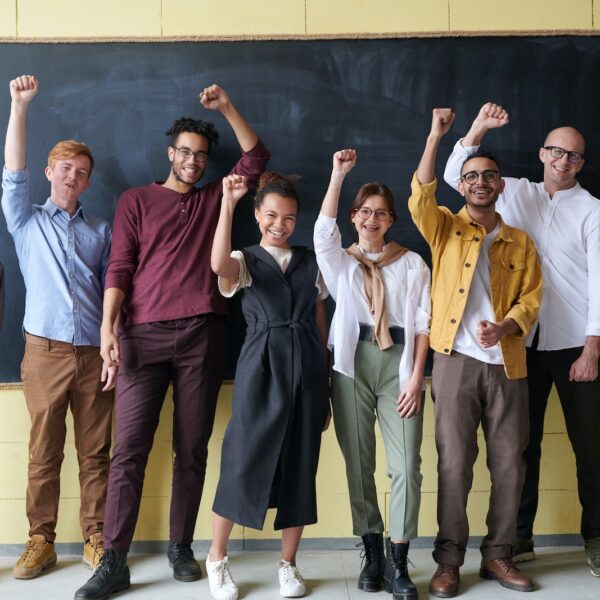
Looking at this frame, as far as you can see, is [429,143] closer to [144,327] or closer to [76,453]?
[144,327]

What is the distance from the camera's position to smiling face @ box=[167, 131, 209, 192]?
298 centimetres

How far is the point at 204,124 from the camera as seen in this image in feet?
10.1

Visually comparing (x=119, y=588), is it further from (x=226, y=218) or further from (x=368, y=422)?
(x=226, y=218)

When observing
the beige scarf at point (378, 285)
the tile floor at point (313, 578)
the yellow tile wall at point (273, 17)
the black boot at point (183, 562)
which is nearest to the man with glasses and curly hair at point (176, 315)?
the black boot at point (183, 562)

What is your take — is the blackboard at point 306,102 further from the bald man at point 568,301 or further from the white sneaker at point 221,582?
the white sneaker at point 221,582

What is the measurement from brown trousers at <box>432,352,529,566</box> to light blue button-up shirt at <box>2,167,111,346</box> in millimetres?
1410

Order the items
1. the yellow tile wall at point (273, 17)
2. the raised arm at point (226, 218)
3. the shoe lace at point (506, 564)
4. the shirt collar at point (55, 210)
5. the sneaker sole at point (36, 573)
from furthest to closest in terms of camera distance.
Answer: the yellow tile wall at point (273, 17) < the shirt collar at point (55, 210) < the sneaker sole at point (36, 573) < the shoe lace at point (506, 564) < the raised arm at point (226, 218)

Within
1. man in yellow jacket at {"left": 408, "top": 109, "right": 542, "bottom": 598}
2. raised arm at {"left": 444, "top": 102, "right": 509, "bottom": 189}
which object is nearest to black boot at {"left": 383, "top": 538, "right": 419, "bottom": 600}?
man in yellow jacket at {"left": 408, "top": 109, "right": 542, "bottom": 598}

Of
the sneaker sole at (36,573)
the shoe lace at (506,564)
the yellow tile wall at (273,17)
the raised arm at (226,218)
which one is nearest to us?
the raised arm at (226,218)

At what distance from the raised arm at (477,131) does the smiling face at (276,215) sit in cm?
67

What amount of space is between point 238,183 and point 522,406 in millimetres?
1320

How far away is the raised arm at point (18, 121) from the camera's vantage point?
289 centimetres

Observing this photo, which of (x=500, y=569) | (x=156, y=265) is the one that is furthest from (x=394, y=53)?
(x=500, y=569)

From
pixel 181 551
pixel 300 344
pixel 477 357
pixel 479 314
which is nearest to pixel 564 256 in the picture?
pixel 479 314
